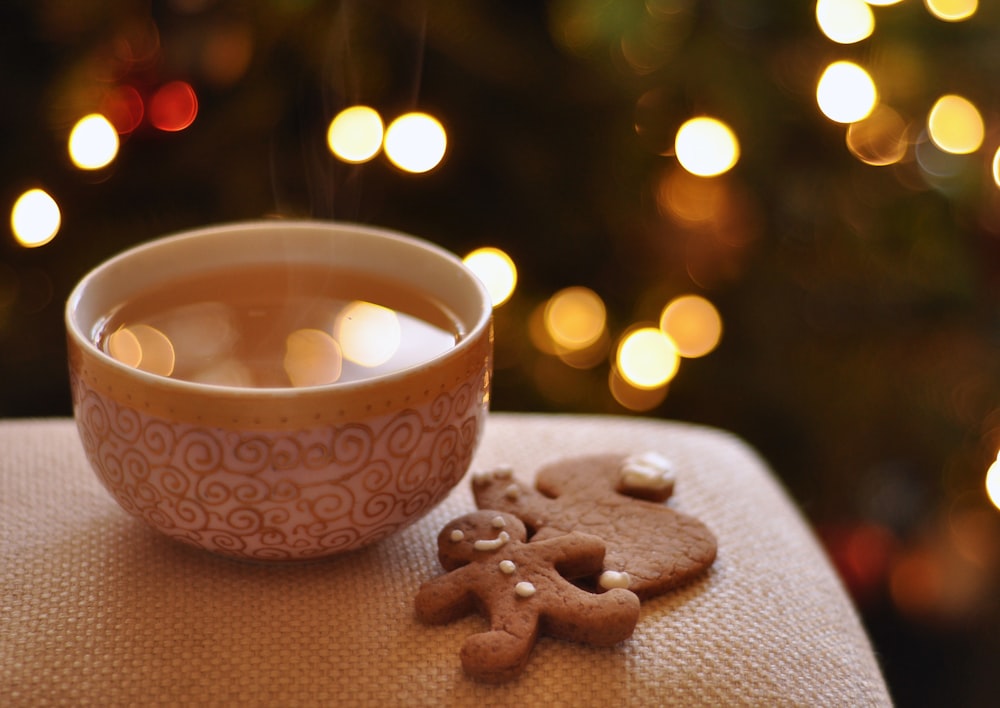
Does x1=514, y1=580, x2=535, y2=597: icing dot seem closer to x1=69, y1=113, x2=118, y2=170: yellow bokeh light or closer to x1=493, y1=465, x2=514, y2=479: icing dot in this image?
x1=493, y1=465, x2=514, y2=479: icing dot

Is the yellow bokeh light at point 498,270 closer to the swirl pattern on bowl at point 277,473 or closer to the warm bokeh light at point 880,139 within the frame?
the warm bokeh light at point 880,139

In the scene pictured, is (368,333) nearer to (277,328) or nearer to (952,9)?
(277,328)

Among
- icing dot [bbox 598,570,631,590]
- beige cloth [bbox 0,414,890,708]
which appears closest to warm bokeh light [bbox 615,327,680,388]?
beige cloth [bbox 0,414,890,708]

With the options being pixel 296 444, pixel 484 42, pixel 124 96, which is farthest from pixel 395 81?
pixel 296 444

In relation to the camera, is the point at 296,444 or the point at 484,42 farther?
the point at 484,42

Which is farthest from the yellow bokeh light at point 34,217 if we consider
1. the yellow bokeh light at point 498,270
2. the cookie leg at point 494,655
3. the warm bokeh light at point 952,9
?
the warm bokeh light at point 952,9

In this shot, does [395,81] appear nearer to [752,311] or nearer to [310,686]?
[752,311]

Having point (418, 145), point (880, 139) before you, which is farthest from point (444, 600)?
point (880, 139)
